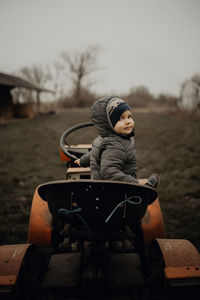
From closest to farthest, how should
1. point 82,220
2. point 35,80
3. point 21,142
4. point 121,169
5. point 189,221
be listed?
point 82,220
point 121,169
point 189,221
point 21,142
point 35,80

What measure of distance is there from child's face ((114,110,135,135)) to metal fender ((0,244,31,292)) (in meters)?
1.00

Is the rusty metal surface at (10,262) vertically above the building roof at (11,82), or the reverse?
the building roof at (11,82)

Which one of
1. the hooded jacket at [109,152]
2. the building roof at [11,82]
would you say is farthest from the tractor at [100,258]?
the building roof at [11,82]

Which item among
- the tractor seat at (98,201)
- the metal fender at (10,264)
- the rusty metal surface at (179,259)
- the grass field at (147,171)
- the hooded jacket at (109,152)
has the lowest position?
the grass field at (147,171)

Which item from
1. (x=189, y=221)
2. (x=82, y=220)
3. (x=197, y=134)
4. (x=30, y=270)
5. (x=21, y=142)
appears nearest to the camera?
(x=82, y=220)

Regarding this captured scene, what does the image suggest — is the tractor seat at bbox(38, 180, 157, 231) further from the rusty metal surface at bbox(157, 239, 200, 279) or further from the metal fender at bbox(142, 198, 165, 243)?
the metal fender at bbox(142, 198, 165, 243)

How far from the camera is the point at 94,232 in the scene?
1497 mm

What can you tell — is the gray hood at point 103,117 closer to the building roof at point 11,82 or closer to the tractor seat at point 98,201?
the tractor seat at point 98,201

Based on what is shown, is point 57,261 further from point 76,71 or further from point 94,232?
point 76,71

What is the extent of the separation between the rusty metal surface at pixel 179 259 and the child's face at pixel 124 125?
79cm

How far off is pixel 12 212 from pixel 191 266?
118 inches

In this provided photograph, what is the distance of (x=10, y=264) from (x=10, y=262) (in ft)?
0.06

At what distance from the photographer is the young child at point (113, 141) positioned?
166 centimetres

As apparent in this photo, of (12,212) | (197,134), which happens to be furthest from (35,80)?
(12,212)
